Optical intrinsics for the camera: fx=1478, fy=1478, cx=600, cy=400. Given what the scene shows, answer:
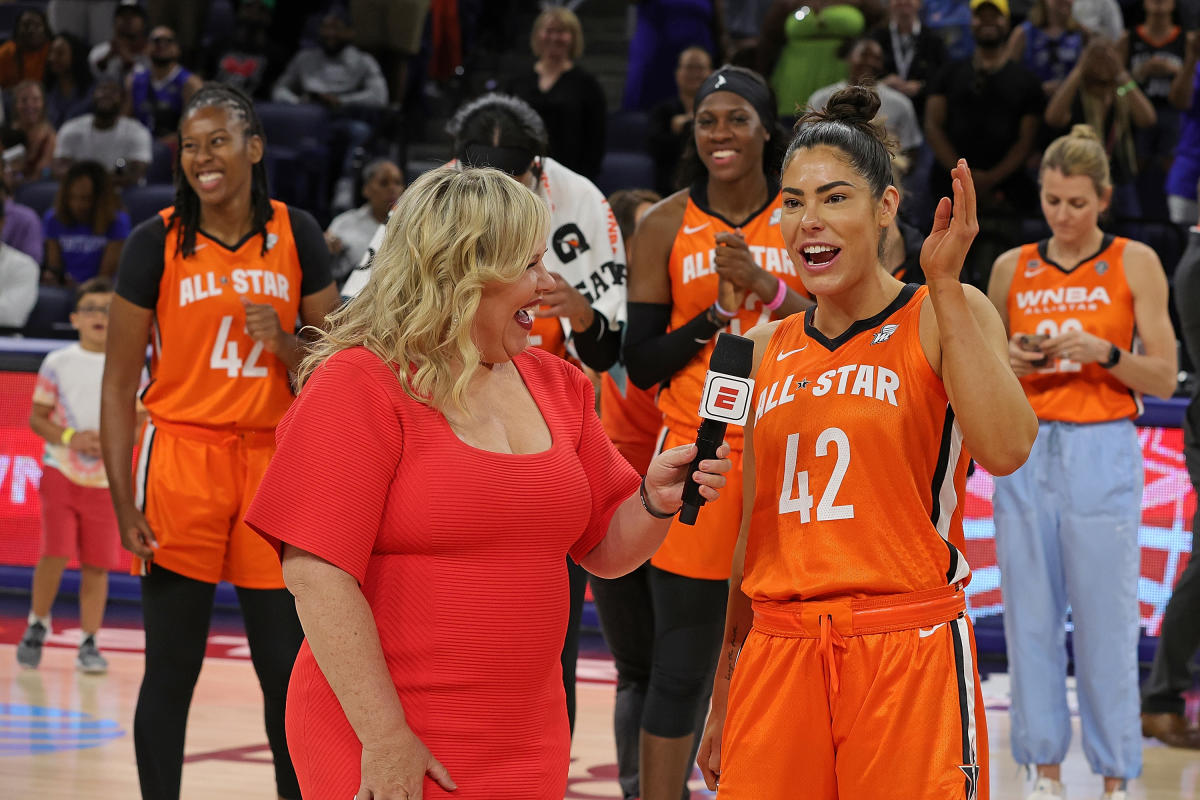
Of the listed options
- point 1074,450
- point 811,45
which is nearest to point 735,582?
point 1074,450

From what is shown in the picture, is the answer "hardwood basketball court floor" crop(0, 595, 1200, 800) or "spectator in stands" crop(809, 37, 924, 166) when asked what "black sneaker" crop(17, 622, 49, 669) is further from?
"spectator in stands" crop(809, 37, 924, 166)

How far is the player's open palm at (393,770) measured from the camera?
2297mm

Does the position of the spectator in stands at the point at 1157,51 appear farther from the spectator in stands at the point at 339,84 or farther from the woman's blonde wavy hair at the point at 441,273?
the woman's blonde wavy hair at the point at 441,273

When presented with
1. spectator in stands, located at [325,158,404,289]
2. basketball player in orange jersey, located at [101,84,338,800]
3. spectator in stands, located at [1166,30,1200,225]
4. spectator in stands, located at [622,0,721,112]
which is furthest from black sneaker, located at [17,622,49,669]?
spectator in stands, located at [1166,30,1200,225]

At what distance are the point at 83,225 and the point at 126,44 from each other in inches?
98.0

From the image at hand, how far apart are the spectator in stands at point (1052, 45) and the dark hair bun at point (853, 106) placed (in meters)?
7.18

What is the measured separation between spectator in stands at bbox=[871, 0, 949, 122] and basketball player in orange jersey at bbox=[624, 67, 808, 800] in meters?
5.91

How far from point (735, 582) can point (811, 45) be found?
7525 millimetres

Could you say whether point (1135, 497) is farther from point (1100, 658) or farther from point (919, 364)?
point (919, 364)

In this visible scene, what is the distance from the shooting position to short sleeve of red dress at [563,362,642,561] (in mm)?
2699

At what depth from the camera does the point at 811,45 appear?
984 centimetres

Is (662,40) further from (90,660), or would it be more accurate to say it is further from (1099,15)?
(90,660)

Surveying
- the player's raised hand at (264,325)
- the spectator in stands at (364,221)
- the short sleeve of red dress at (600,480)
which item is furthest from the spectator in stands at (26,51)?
the short sleeve of red dress at (600,480)

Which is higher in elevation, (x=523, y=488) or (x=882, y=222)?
(x=882, y=222)
